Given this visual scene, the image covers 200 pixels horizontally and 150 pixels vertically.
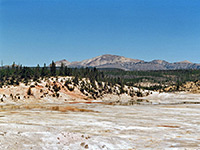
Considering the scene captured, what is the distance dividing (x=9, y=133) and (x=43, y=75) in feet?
351

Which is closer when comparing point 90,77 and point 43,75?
point 43,75

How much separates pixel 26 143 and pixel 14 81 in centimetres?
9342

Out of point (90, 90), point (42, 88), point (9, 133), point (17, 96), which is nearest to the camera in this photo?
point (9, 133)

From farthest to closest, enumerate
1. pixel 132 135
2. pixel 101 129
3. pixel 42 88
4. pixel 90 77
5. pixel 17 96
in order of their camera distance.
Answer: pixel 90 77
pixel 42 88
pixel 17 96
pixel 101 129
pixel 132 135

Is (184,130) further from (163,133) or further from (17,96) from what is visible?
(17,96)

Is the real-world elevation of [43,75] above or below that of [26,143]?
above

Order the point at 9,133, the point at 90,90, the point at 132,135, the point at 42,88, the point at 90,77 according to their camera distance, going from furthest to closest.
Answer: the point at 90,77 → the point at 90,90 → the point at 42,88 → the point at 132,135 → the point at 9,133

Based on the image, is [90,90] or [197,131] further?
[90,90]

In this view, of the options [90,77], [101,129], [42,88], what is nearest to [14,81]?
[42,88]

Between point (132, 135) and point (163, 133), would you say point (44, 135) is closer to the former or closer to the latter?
point (132, 135)

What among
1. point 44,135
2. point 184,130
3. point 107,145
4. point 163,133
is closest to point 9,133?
point 44,135

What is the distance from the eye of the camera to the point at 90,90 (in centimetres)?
12962

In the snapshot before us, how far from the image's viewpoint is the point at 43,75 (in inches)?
5261

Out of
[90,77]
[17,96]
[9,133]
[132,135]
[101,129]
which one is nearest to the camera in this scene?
[9,133]
